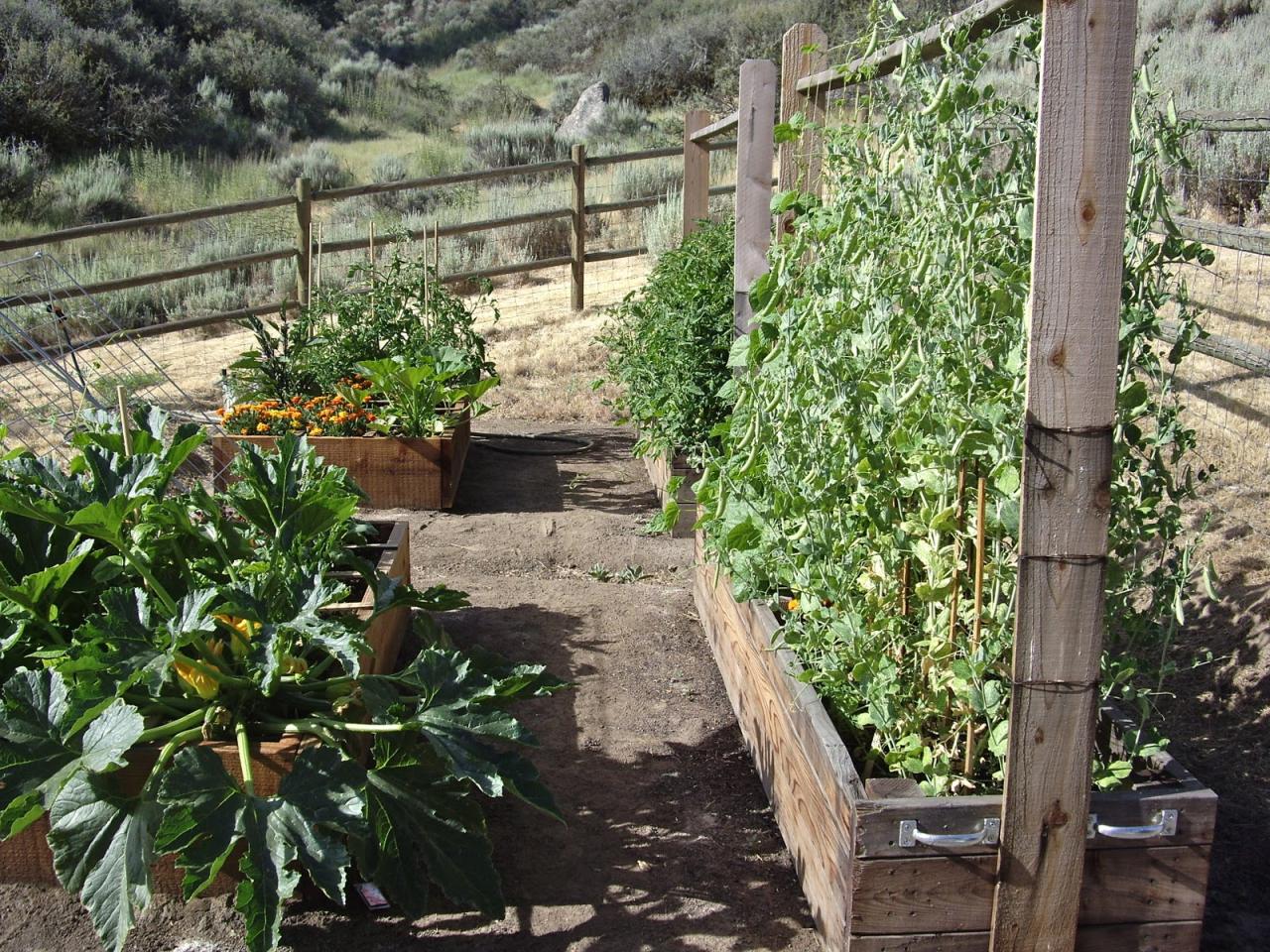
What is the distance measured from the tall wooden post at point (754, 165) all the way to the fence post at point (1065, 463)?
A: 2171 millimetres

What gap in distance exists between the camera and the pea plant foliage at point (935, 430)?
7.16 ft

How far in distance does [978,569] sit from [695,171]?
18.2 feet

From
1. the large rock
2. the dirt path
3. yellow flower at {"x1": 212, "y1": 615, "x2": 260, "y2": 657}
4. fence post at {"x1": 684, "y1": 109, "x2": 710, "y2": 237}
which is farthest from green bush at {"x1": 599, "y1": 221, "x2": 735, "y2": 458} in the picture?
the large rock

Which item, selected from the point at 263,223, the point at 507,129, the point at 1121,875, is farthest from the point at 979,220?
the point at 507,129

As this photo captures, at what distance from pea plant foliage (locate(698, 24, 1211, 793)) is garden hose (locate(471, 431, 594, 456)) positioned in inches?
164

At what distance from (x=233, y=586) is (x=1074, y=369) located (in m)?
1.72

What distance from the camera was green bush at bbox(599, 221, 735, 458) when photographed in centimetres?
519

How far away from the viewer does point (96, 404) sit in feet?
20.3

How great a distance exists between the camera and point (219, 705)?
8.63 feet

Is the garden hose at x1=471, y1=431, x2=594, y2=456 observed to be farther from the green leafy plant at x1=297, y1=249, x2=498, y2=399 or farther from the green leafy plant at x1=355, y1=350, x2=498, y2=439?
the green leafy plant at x1=355, y1=350, x2=498, y2=439

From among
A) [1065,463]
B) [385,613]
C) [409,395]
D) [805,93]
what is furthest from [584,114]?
[1065,463]

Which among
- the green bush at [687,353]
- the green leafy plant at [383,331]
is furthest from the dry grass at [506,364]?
the green bush at [687,353]

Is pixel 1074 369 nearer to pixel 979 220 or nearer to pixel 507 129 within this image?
pixel 979 220

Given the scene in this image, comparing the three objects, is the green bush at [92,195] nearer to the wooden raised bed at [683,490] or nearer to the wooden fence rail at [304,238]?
the wooden fence rail at [304,238]
